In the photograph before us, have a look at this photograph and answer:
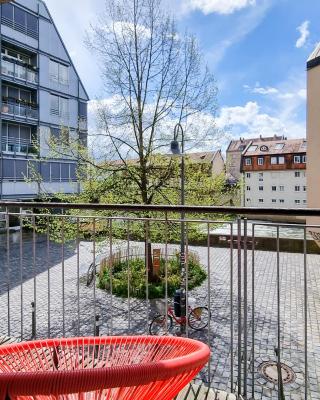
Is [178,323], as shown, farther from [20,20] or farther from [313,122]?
[20,20]

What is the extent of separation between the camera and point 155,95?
9.84 meters

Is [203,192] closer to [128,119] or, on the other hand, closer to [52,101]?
[128,119]

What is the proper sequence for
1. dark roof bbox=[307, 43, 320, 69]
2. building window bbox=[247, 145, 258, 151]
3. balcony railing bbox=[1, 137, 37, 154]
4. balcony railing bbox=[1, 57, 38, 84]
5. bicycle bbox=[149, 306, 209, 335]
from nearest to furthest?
bicycle bbox=[149, 306, 209, 335] < dark roof bbox=[307, 43, 320, 69] < balcony railing bbox=[1, 57, 38, 84] < balcony railing bbox=[1, 137, 37, 154] < building window bbox=[247, 145, 258, 151]

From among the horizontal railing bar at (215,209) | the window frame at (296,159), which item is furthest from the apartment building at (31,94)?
the window frame at (296,159)

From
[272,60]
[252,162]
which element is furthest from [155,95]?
[252,162]

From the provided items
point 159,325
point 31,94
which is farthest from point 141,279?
point 31,94

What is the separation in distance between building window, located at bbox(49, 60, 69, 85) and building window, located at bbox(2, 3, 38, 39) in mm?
1928

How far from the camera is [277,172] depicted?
3538 centimetres

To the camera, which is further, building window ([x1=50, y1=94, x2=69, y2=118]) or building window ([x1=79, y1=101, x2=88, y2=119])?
building window ([x1=79, y1=101, x2=88, y2=119])

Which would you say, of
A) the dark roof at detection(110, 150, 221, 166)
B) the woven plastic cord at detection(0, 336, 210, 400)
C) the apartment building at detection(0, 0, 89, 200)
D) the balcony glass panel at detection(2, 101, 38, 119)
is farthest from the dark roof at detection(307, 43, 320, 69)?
the balcony glass panel at detection(2, 101, 38, 119)

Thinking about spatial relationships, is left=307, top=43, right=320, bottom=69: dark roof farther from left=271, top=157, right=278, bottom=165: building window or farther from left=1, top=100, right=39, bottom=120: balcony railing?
left=271, top=157, right=278, bottom=165: building window

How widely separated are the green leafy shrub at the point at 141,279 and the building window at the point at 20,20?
1478 cm

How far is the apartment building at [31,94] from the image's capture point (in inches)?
716

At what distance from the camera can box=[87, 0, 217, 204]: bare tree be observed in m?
9.72
